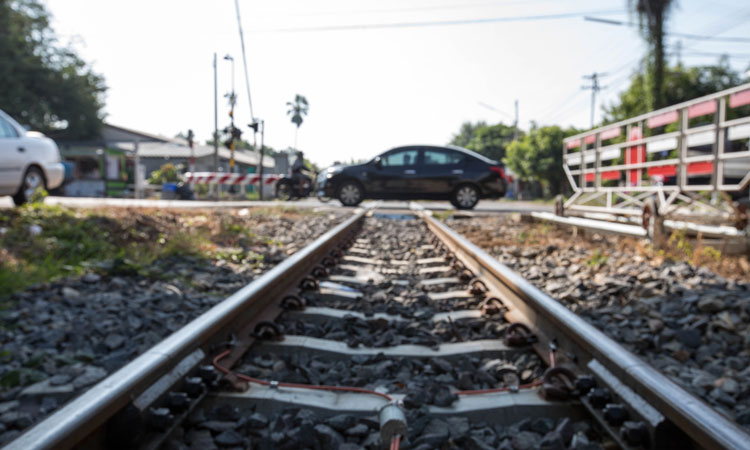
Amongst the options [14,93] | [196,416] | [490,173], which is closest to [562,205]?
[490,173]

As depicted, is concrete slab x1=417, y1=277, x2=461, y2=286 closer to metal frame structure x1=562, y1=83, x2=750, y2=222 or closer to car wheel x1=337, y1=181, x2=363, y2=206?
metal frame structure x1=562, y1=83, x2=750, y2=222

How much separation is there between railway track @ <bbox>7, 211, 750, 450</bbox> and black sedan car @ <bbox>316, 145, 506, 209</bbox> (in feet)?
36.2

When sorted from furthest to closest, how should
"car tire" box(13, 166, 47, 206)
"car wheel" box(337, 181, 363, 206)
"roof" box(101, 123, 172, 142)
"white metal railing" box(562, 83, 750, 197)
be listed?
"roof" box(101, 123, 172, 142)
"car wheel" box(337, 181, 363, 206)
"car tire" box(13, 166, 47, 206)
"white metal railing" box(562, 83, 750, 197)

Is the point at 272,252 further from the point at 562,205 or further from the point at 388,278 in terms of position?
the point at 562,205

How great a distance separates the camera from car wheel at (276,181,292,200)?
1673 centimetres

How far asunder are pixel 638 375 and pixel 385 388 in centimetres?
84

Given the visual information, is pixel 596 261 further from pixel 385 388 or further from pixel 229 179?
pixel 229 179

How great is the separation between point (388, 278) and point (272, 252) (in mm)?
1910

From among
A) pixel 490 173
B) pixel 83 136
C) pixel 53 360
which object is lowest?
pixel 53 360

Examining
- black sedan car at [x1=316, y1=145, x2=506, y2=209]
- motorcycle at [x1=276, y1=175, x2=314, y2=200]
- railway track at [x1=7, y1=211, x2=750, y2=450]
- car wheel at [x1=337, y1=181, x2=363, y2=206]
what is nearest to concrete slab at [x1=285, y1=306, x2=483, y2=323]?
railway track at [x1=7, y1=211, x2=750, y2=450]

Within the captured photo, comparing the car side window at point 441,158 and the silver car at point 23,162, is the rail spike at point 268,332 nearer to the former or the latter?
the silver car at point 23,162

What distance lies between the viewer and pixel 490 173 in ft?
47.9

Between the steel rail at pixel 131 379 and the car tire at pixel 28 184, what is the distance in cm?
723

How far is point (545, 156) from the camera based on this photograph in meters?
42.7
